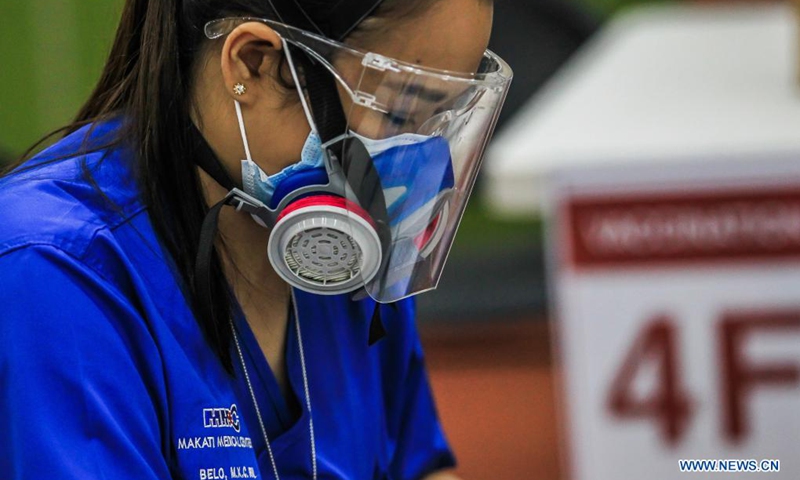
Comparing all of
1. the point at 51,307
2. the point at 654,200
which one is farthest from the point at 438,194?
the point at 654,200

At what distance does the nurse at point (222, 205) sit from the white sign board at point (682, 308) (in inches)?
50.1

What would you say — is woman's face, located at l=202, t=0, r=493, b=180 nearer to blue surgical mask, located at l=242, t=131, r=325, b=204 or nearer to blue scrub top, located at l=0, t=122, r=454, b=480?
blue surgical mask, located at l=242, t=131, r=325, b=204

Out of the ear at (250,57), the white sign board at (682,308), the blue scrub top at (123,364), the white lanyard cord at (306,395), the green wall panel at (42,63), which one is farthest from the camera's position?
the green wall panel at (42,63)

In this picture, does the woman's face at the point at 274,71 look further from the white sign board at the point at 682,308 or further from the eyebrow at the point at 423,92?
the white sign board at the point at 682,308

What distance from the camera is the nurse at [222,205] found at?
1044mm

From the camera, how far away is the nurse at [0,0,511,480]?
41.1 inches

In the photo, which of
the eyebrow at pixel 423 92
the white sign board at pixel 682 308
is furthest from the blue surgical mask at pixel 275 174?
the white sign board at pixel 682 308

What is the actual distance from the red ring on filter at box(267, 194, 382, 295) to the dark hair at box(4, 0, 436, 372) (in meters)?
0.09

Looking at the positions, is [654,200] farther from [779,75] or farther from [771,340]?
[779,75]

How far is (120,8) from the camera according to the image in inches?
52.7

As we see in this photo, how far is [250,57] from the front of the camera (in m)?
1.16

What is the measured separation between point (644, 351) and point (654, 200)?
1.22 feet

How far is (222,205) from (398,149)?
0.22 metres

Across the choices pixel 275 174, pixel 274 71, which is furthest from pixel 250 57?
pixel 275 174
